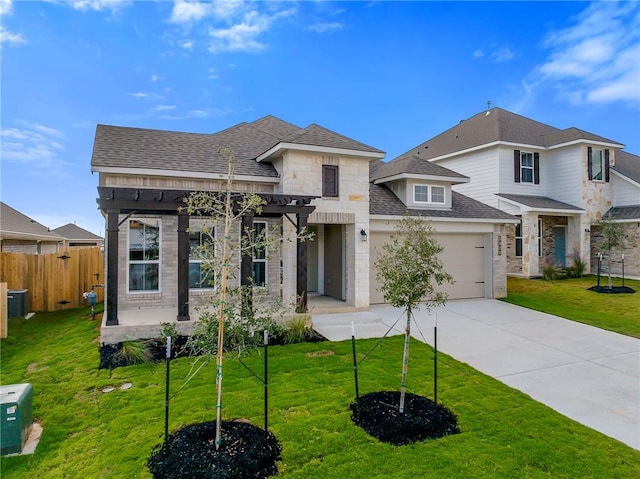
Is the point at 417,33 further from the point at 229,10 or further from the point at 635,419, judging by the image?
the point at 635,419

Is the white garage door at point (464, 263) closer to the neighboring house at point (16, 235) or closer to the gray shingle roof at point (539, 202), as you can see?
Result: the gray shingle roof at point (539, 202)

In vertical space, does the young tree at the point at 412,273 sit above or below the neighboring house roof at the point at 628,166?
below

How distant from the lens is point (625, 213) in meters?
18.7

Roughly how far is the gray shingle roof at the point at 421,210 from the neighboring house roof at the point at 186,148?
222 cm

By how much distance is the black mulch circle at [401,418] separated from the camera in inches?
179

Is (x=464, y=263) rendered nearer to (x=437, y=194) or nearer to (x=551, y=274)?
(x=437, y=194)

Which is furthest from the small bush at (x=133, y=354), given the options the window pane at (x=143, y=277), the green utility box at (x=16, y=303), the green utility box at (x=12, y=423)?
the green utility box at (x=16, y=303)

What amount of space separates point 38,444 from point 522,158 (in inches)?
873

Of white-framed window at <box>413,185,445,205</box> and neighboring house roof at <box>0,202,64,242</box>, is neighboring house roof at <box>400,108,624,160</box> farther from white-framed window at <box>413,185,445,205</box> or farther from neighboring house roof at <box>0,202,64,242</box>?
neighboring house roof at <box>0,202,64,242</box>

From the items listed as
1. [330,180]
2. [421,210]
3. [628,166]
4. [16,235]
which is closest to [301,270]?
[330,180]

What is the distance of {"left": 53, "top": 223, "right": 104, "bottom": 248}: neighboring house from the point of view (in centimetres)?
3441

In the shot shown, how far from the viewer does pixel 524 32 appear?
1448cm

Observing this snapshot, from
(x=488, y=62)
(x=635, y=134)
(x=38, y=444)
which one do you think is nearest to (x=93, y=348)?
(x=38, y=444)

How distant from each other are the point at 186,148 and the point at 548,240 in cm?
1878
